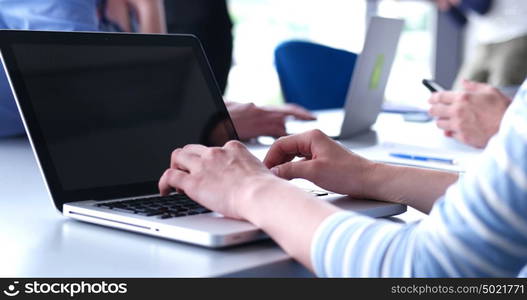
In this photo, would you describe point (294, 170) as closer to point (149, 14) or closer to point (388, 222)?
point (388, 222)

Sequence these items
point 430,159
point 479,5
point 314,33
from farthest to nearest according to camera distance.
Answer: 1. point 314,33
2. point 479,5
3. point 430,159

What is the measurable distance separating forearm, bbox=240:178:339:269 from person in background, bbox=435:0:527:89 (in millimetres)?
3113

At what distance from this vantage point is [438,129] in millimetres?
1877

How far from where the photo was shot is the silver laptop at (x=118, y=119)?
86 centimetres

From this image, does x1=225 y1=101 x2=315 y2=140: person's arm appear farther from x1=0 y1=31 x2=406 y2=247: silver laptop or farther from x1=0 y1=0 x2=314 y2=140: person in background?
x1=0 y1=31 x2=406 y2=247: silver laptop

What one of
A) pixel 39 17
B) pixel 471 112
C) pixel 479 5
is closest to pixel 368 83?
pixel 471 112

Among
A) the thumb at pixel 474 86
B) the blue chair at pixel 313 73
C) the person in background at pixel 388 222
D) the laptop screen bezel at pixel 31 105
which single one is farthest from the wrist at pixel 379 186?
the blue chair at pixel 313 73

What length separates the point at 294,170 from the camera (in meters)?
0.95

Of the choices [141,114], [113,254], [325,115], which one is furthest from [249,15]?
[113,254]

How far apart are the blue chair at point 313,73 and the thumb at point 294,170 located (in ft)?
6.20

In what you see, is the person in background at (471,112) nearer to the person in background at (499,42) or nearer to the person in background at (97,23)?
the person in background at (97,23)

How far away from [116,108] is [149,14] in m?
0.94

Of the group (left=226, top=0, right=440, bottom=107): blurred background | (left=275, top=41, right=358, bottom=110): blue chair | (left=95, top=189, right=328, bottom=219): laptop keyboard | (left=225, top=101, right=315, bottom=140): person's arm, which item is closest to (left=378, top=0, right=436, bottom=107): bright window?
(left=226, top=0, right=440, bottom=107): blurred background

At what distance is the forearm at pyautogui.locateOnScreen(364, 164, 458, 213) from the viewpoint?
937 mm
